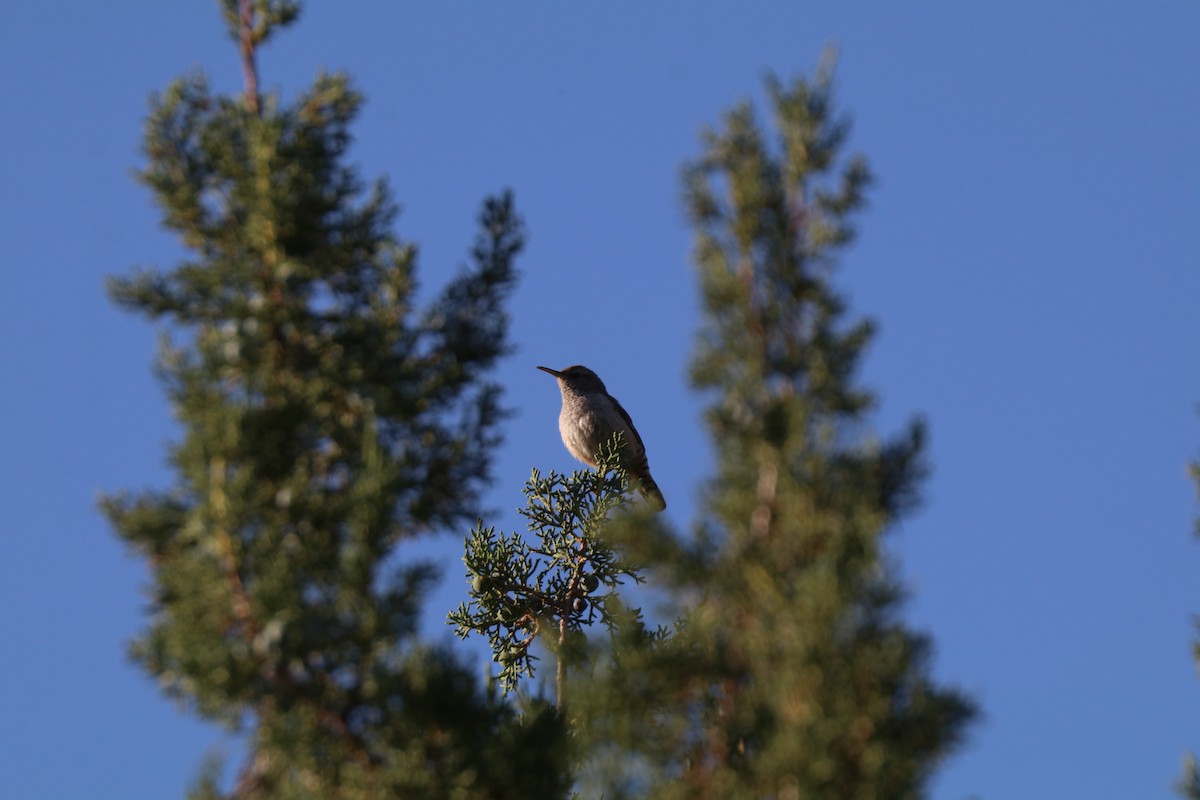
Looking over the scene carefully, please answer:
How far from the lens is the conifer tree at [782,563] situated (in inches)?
164

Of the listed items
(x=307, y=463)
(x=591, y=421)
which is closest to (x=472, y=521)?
(x=307, y=463)

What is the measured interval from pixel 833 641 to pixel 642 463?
337 inches

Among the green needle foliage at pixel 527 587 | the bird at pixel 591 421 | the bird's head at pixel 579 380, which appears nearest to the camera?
the green needle foliage at pixel 527 587

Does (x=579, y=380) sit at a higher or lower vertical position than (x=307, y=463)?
higher

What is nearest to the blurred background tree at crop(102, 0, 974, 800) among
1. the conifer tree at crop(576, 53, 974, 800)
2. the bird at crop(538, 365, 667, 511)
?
the conifer tree at crop(576, 53, 974, 800)

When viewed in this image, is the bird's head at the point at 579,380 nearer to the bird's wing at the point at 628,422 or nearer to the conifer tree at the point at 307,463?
the bird's wing at the point at 628,422

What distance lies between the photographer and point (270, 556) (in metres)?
4.64

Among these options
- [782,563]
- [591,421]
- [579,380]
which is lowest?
[782,563]

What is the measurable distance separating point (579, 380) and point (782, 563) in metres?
8.70

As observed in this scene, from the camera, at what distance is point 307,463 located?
509 cm

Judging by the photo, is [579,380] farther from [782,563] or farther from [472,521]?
[782,563]

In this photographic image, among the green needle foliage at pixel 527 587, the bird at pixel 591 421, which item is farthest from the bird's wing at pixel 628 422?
the green needle foliage at pixel 527 587

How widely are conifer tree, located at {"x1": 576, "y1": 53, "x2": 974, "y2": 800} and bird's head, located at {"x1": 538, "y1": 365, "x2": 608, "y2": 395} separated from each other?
7874 millimetres

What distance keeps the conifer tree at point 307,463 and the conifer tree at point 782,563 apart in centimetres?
74
